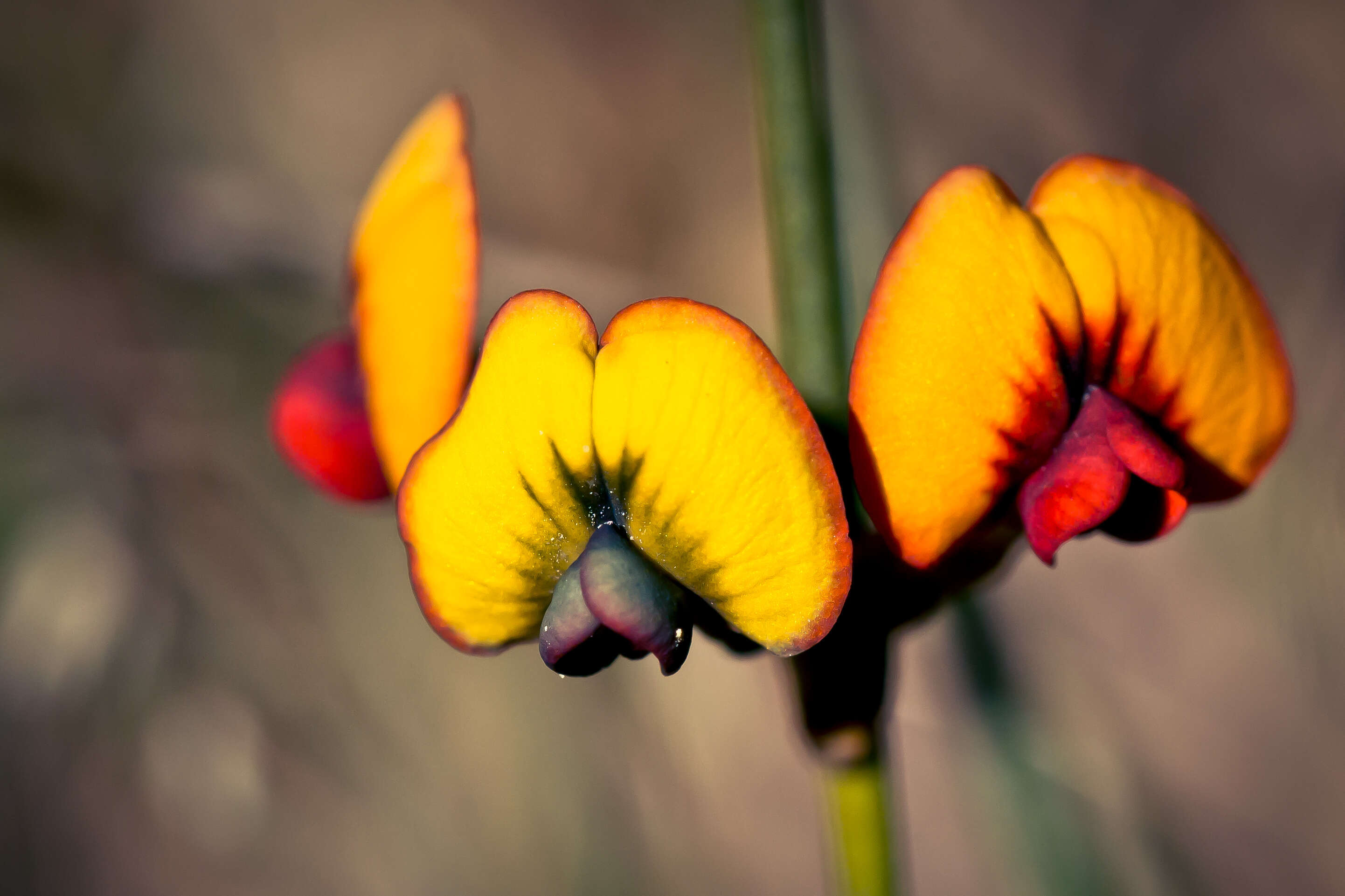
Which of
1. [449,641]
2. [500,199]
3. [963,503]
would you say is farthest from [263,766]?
[963,503]

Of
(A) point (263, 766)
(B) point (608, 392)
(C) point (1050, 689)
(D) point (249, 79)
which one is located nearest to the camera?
(B) point (608, 392)

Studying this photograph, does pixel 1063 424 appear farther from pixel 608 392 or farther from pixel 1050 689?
pixel 1050 689

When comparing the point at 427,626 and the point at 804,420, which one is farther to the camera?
the point at 427,626

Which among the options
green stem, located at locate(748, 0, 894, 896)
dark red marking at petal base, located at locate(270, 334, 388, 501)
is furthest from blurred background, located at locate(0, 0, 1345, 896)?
green stem, located at locate(748, 0, 894, 896)

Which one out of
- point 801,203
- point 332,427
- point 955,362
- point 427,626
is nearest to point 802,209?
point 801,203

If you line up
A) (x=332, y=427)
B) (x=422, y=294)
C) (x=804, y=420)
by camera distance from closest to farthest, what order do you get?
(x=804, y=420)
(x=422, y=294)
(x=332, y=427)

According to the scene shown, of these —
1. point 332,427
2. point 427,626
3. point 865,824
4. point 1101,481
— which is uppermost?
point 1101,481

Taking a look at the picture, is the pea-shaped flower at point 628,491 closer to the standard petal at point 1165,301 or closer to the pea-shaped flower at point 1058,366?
the pea-shaped flower at point 1058,366

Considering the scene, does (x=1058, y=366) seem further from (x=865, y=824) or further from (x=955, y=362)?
(x=865, y=824)
